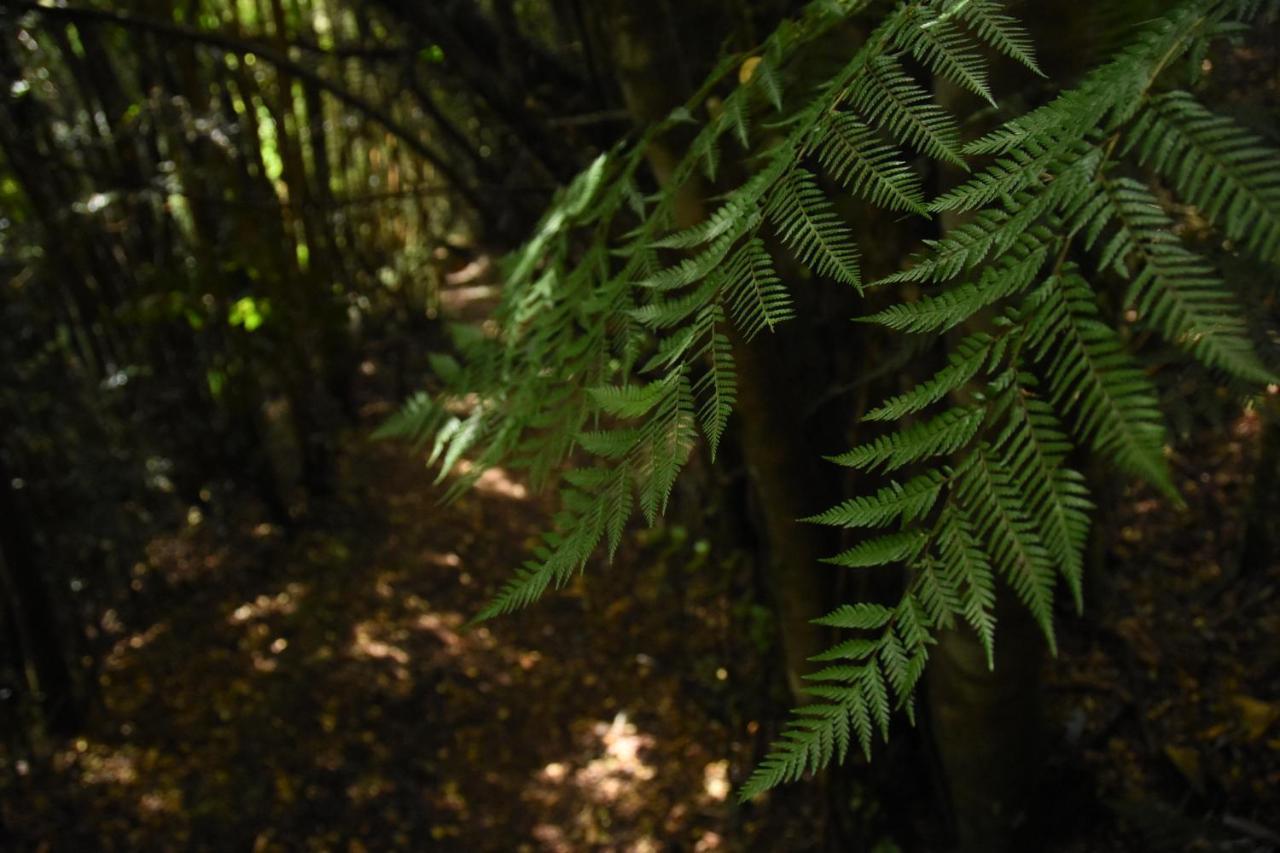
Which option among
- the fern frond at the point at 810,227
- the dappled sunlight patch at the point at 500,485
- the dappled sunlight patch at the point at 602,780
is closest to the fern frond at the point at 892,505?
the fern frond at the point at 810,227

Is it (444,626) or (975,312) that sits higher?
(975,312)

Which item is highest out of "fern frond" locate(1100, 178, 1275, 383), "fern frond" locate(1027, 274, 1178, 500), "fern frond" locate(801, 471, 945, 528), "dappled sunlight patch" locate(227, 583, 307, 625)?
"fern frond" locate(1100, 178, 1275, 383)

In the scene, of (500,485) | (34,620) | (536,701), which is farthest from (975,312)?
(500,485)

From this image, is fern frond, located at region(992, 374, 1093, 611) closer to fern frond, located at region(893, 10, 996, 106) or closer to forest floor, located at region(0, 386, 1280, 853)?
fern frond, located at region(893, 10, 996, 106)

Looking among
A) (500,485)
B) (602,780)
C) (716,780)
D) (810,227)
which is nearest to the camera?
(810,227)

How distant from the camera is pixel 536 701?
562 centimetres

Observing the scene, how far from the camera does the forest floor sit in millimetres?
3232

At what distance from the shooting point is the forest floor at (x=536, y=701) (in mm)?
3232

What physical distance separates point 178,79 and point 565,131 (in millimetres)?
4992

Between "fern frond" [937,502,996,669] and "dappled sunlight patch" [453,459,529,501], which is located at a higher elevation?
"fern frond" [937,502,996,669]

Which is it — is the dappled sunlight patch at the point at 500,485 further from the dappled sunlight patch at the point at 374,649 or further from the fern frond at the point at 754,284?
the fern frond at the point at 754,284

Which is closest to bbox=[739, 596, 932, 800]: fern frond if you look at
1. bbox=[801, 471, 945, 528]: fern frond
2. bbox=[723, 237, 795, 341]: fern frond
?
bbox=[801, 471, 945, 528]: fern frond

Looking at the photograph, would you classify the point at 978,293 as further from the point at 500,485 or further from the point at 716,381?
the point at 500,485

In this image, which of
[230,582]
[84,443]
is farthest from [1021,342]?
[230,582]
